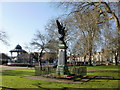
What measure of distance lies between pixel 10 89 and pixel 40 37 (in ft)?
→ 86.3

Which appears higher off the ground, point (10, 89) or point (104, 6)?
point (104, 6)

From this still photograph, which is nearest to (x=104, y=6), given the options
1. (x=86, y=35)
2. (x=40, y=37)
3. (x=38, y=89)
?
(x=86, y=35)

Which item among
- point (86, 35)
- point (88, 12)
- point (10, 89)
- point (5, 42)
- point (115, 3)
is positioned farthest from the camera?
point (5, 42)

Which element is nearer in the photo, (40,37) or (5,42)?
(5,42)

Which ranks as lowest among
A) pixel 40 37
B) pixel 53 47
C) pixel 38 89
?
pixel 38 89

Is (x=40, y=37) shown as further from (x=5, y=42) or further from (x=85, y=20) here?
(x=85, y=20)

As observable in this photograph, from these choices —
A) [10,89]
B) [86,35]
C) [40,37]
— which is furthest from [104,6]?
[40,37]

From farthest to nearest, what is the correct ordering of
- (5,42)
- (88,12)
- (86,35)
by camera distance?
1. (5,42)
2. (86,35)
3. (88,12)

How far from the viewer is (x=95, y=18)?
1302cm

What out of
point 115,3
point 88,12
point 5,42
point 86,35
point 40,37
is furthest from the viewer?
point 40,37

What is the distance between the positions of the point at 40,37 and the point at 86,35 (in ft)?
53.5

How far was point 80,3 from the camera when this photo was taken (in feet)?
46.1

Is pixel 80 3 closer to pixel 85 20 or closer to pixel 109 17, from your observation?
pixel 85 20

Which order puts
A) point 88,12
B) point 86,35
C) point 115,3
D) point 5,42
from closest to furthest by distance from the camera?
point 115,3 → point 88,12 → point 86,35 → point 5,42
